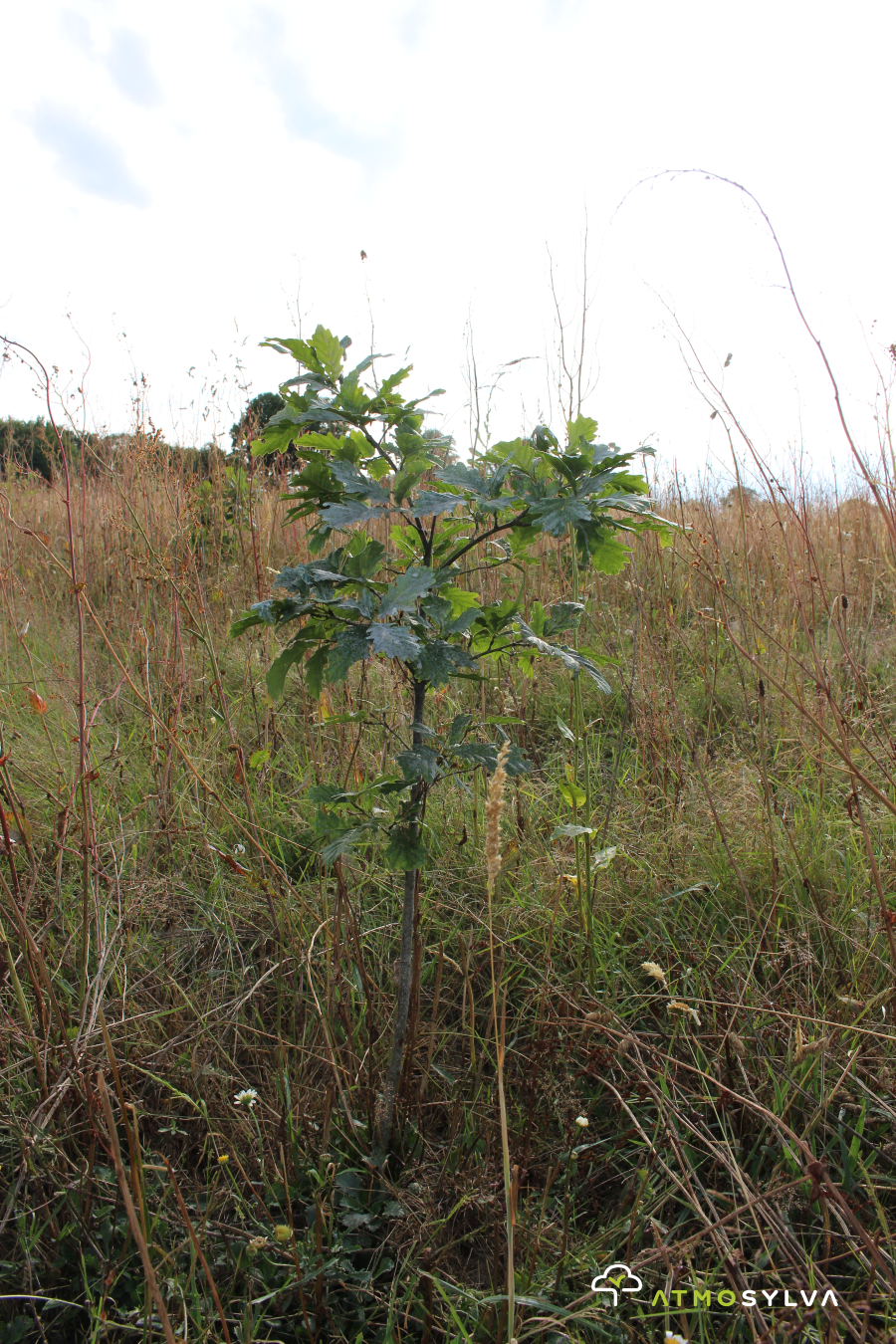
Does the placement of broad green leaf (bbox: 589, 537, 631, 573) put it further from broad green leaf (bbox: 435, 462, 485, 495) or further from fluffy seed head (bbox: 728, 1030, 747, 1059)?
fluffy seed head (bbox: 728, 1030, 747, 1059)

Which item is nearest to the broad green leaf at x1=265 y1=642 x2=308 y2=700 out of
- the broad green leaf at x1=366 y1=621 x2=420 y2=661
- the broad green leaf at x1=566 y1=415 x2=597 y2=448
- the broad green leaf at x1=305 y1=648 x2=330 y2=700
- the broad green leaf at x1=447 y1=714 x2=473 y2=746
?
the broad green leaf at x1=305 y1=648 x2=330 y2=700

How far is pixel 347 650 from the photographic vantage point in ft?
2.98

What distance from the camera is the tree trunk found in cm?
114

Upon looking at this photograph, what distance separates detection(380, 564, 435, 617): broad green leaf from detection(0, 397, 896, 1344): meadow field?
0.77 feet

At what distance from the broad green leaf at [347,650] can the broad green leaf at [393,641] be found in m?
0.02

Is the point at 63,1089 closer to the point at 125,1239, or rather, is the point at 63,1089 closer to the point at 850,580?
the point at 125,1239

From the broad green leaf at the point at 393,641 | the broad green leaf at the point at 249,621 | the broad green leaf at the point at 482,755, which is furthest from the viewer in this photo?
the broad green leaf at the point at 482,755

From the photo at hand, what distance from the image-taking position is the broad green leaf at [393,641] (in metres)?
0.86

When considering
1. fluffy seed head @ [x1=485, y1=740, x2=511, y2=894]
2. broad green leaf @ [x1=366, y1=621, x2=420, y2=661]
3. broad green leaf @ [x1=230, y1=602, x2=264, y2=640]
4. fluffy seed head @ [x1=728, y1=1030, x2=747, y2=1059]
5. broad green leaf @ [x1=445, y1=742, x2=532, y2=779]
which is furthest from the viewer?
fluffy seed head @ [x1=728, y1=1030, x2=747, y2=1059]

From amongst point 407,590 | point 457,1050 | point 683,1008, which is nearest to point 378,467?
point 407,590

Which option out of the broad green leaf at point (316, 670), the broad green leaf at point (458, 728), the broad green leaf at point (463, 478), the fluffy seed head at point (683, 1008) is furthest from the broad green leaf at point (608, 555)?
the fluffy seed head at point (683, 1008)

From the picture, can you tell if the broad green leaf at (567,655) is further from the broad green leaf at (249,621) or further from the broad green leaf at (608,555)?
the broad green leaf at (249,621)

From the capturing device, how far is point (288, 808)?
210cm

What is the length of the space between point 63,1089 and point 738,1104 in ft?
3.82
